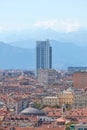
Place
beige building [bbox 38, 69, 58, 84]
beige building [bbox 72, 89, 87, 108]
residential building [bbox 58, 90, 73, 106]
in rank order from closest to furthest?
beige building [bbox 72, 89, 87, 108], residential building [bbox 58, 90, 73, 106], beige building [bbox 38, 69, 58, 84]

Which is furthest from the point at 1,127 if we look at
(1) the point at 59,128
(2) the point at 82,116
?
(2) the point at 82,116

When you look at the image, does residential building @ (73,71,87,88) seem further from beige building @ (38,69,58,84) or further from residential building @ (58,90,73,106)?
residential building @ (58,90,73,106)

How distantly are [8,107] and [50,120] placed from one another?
15588 millimetres

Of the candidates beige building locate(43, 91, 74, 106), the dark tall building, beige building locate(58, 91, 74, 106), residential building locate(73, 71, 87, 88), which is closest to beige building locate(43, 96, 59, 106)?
beige building locate(43, 91, 74, 106)

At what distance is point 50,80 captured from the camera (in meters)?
122

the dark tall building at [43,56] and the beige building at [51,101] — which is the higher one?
the dark tall building at [43,56]

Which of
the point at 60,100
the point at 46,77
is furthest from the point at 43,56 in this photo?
the point at 60,100

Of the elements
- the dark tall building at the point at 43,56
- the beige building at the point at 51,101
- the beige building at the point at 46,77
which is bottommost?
the beige building at the point at 51,101

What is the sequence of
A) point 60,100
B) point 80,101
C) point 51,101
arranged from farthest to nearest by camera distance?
point 60,100 < point 51,101 < point 80,101

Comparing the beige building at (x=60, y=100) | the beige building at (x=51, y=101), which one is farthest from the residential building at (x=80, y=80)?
the beige building at (x=51, y=101)

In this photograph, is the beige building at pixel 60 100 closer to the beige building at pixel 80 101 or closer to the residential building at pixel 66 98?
the residential building at pixel 66 98

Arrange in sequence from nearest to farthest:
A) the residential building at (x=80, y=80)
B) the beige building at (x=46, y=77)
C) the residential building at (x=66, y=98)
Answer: the residential building at (x=66, y=98), the residential building at (x=80, y=80), the beige building at (x=46, y=77)

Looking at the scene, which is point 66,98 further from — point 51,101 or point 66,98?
point 51,101

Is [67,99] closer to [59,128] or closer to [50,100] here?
[50,100]
